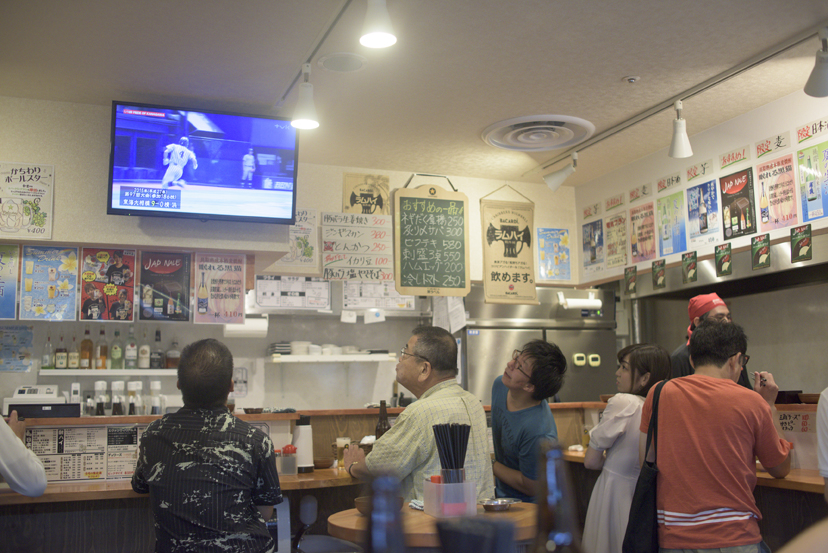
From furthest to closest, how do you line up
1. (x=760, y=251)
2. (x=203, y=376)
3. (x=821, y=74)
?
(x=760, y=251) → (x=821, y=74) → (x=203, y=376)

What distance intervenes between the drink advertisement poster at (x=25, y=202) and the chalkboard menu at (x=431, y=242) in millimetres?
2408

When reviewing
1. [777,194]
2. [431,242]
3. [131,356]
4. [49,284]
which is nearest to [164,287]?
[49,284]

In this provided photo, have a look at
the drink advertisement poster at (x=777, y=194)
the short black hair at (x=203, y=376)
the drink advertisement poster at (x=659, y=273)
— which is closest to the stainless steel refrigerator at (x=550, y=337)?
the drink advertisement poster at (x=659, y=273)

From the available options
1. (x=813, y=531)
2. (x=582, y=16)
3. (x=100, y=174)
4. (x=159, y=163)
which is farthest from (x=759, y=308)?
(x=813, y=531)

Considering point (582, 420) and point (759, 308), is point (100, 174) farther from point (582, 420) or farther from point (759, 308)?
point (759, 308)

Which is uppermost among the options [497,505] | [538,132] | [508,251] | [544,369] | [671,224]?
[538,132]

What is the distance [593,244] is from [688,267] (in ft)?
3.79

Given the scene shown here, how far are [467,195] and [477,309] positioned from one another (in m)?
1.06

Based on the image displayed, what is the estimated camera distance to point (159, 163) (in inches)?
158

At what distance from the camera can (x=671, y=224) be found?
5.19 metres

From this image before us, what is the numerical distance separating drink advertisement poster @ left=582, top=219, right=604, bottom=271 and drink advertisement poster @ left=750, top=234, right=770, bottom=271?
Result: 1.56m

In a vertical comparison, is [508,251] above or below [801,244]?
above

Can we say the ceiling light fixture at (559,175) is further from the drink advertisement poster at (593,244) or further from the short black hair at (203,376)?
the short black hair at (203,376)

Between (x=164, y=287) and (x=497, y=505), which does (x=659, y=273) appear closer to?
(x=497, y=505)
